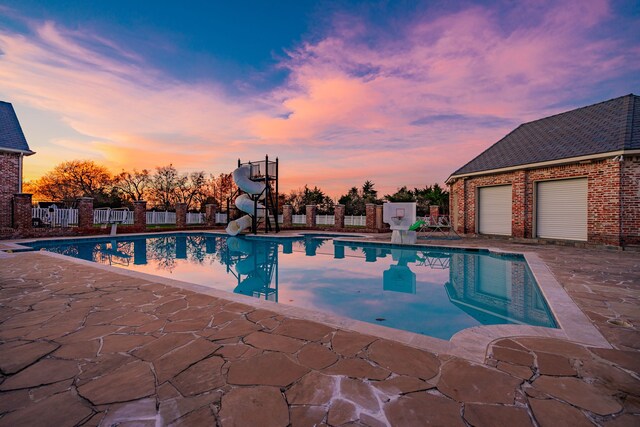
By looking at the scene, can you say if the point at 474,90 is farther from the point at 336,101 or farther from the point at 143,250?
the point at 143,250

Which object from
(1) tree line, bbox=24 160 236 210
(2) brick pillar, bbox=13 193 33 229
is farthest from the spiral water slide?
(1) tree line, bbox=24 160 236 210

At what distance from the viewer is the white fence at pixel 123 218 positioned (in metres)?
14.3

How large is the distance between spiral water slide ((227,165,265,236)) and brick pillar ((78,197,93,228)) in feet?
23.0

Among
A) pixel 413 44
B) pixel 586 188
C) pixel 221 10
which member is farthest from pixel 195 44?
pixel 586 188

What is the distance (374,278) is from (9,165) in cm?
1742

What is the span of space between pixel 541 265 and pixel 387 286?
149 inches

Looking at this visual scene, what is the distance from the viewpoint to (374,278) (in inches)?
270

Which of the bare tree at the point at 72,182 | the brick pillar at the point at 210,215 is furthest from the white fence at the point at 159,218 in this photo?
the bare tree at the point at 72,182

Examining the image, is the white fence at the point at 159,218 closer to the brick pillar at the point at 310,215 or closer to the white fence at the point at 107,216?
the white fence at the point at 107,216

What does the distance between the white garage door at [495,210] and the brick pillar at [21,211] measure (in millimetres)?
21367

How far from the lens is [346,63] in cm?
1131

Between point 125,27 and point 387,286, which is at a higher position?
point 125,27

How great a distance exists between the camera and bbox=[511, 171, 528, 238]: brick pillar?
12273mm

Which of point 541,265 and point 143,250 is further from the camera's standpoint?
point 143,250
